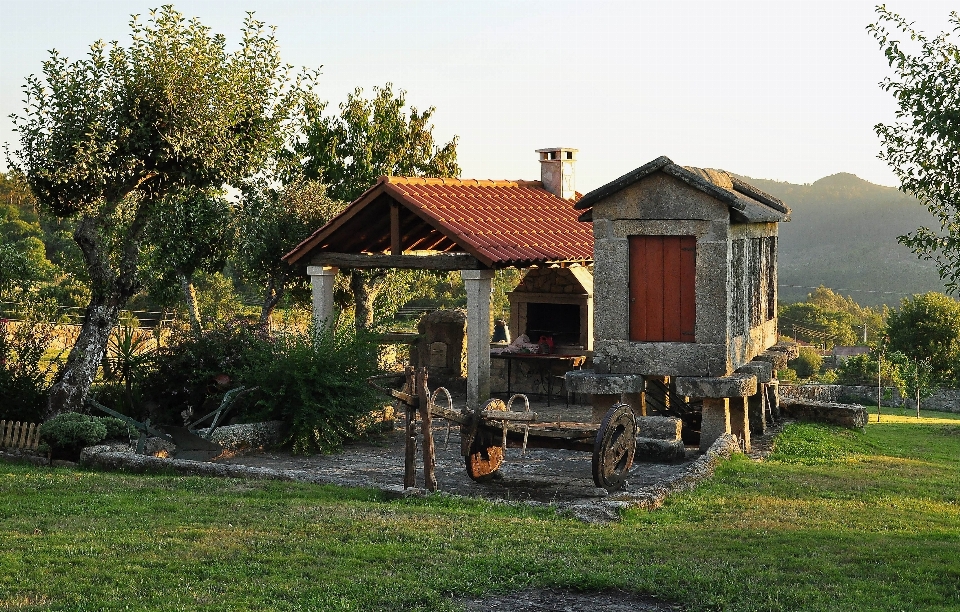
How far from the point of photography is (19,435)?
14.6 meters

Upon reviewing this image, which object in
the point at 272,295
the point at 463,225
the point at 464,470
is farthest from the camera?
the point at 272,295

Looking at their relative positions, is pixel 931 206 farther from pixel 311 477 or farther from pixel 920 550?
pixel 311 477

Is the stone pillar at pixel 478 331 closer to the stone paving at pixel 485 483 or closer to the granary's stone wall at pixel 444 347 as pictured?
the stone paving at pixel 485 483

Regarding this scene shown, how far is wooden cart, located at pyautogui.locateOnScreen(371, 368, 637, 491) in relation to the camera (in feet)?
37.7

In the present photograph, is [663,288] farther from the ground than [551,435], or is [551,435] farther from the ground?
[663,288]

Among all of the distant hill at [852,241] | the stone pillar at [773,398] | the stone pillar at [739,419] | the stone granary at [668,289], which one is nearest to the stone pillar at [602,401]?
the stone granary at [668,289]

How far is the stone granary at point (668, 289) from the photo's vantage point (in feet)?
47.2

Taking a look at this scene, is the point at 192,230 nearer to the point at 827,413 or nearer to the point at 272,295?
the point at 272,295

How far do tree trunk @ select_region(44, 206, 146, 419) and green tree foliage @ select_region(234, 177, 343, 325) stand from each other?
3.83 meters

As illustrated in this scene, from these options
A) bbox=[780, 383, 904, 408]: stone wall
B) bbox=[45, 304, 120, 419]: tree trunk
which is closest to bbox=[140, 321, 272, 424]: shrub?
bbox=[45, 304, 120, 419]: tree trunk

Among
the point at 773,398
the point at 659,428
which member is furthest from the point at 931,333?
the point at 659,428

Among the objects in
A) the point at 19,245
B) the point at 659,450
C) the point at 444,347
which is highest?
the point at 19,245

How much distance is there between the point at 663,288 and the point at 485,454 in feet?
12.8

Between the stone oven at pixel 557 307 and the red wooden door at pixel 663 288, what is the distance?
17.4ft
